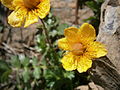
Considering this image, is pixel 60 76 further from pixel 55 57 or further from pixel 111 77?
pixel 111 77

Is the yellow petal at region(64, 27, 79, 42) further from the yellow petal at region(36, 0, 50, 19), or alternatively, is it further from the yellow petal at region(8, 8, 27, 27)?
the yellow petal at region(8, 8, 27, 27)

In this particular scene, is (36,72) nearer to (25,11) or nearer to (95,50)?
(25,11)

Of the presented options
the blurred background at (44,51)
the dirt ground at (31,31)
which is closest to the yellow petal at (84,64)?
the blurred background at (44,51)

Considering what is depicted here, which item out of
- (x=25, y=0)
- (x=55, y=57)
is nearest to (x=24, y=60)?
(x=55, y=57)

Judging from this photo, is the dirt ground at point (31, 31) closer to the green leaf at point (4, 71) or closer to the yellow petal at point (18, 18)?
the green leaf at point (4, 71)

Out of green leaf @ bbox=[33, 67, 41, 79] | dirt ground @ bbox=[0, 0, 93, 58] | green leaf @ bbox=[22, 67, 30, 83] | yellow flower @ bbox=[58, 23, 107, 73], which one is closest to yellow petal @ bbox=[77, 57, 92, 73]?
yellow flower @ bbox=[58, 23, 107, 73]

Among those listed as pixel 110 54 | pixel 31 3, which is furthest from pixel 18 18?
pixel 110 54
